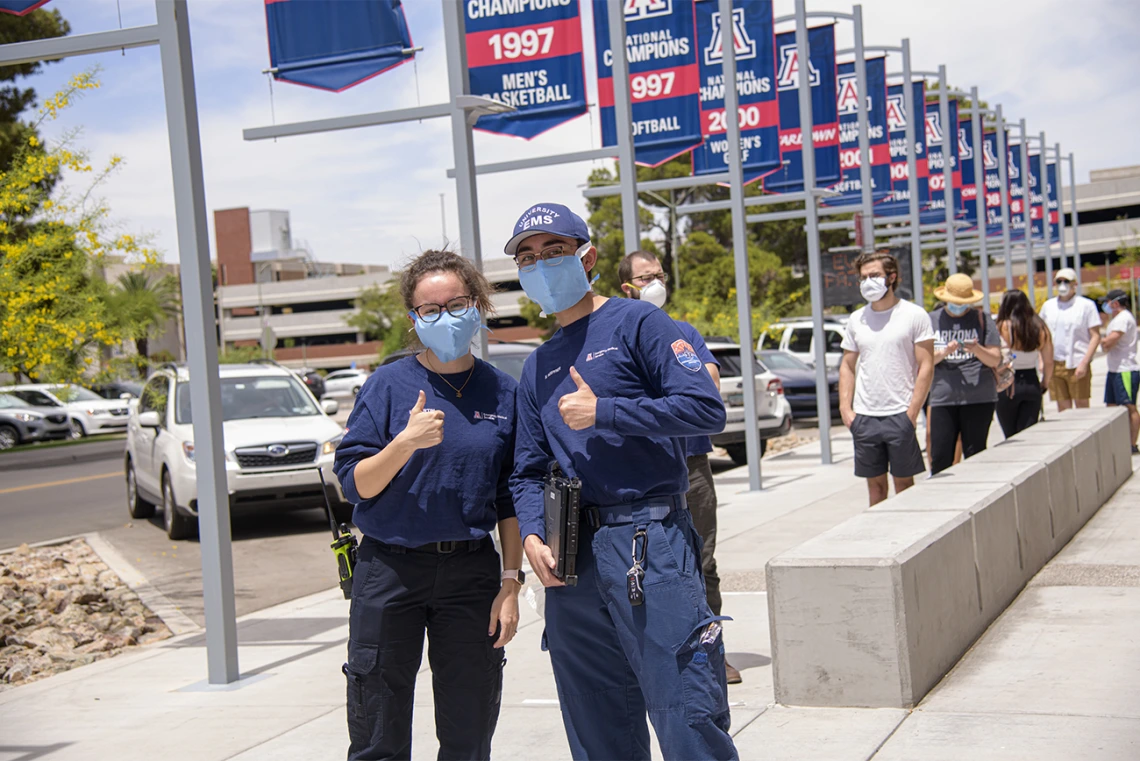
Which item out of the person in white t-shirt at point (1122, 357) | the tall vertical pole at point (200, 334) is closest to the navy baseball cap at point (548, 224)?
the tall vertical pole at point (200, 334)

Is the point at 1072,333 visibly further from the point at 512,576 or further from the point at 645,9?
the point at 512,576

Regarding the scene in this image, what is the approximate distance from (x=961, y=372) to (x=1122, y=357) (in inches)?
219

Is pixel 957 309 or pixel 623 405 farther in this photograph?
pixel 957 309

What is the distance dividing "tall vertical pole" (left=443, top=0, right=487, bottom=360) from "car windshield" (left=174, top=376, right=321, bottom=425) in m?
5.87

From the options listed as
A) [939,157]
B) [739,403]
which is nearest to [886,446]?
[739,403]

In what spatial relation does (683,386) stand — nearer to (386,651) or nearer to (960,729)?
(386,651)

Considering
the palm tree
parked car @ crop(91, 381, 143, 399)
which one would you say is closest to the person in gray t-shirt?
the palm tree

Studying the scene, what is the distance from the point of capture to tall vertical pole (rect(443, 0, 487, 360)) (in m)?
8.70

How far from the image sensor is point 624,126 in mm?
11438

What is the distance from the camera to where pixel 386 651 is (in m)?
3.71

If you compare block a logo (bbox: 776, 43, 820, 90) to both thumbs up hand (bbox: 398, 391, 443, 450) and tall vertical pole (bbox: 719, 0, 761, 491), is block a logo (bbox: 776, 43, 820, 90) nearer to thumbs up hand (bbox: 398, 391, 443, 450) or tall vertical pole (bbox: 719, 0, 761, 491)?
tall vertical pole (bbox: 719, 0, 761, 491)

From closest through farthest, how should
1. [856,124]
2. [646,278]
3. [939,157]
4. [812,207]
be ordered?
[646,278]
[812,207]
[856,124]
[939,157]

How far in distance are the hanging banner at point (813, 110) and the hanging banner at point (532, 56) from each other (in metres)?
6.64

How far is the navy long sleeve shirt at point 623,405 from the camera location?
11.1 feet
